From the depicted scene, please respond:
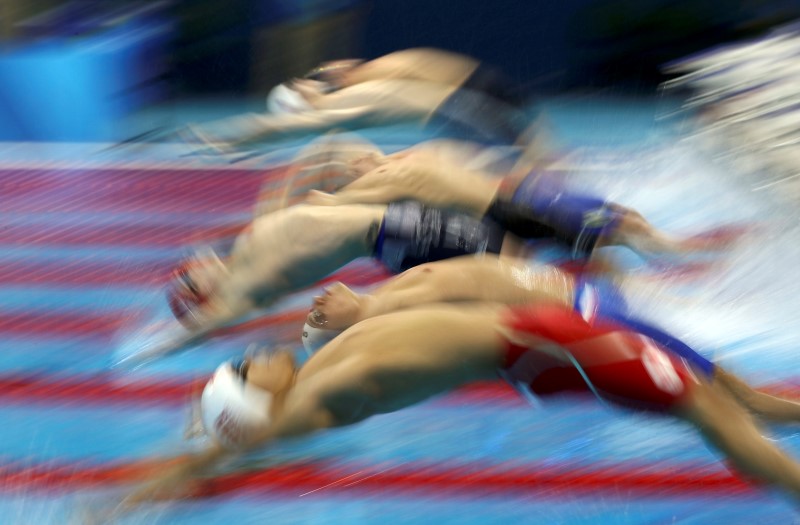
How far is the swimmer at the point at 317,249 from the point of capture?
2234 mm

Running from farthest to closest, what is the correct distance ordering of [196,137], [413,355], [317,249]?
[196,137] → [317,249] → [413,355]

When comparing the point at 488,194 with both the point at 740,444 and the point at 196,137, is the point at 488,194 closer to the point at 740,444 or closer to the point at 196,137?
the point at 740,444

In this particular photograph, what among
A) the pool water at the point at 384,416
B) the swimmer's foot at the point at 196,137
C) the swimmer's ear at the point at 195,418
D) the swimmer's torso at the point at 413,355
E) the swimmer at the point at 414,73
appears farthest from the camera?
the swimmer's foot at the point at 196,137

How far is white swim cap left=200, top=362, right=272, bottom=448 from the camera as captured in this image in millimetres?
1485

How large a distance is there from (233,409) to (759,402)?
942mm

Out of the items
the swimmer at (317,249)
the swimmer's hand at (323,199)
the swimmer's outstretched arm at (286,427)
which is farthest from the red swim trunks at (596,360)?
the swimmer's hand at (323,199)

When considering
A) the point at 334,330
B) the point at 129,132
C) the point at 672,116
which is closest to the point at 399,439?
the point at 334,330

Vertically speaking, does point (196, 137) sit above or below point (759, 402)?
below

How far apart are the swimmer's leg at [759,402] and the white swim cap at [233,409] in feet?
2.63

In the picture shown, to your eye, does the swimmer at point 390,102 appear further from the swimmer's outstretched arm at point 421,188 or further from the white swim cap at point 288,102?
the swimmer's outstretched arm at point 421,188

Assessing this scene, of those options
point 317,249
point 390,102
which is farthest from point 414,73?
point 317,249

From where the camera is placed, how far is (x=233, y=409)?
150 cm

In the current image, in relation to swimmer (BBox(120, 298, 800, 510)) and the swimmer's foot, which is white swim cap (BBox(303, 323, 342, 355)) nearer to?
swimmer (BBox(120, 298, 800, 510))

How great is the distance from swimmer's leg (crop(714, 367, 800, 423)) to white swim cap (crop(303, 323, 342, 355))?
0.69 m
